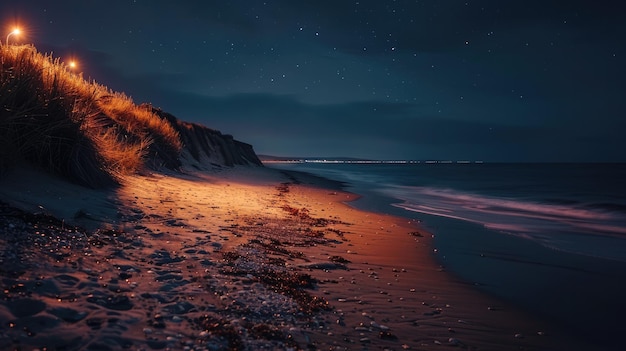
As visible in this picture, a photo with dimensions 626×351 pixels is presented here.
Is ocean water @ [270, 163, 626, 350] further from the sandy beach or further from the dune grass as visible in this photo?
the dune grass

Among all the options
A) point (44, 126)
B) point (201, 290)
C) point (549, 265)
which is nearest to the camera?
point (201, 290)

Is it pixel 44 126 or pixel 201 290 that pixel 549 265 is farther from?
pixel 44 126

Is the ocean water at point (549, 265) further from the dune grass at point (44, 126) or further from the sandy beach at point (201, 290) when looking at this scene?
the dune grass at point (44, 126)

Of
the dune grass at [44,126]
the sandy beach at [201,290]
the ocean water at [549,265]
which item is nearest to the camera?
the sandy beach at [201,290]

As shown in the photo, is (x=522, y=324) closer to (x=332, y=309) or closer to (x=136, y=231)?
(x=332, y=309)

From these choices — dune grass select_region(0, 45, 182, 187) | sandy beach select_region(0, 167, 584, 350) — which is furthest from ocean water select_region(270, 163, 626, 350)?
dune grass select_region(0, 45, 182, 187)

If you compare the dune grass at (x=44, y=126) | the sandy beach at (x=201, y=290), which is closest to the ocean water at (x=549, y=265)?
the sandy beach at (x=201, y=290)

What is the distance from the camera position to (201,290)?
307 cm

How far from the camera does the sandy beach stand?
230cm

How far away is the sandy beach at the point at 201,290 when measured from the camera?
90.7 inches

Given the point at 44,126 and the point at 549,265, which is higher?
the point at 44,126

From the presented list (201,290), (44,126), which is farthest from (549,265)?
(44,126)

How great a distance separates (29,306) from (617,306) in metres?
5.66

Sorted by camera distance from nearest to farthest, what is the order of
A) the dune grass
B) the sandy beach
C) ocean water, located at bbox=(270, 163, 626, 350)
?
the sandy beach
ocean water, located at bbox=(270, 163, 626, 350)
the dune grass
